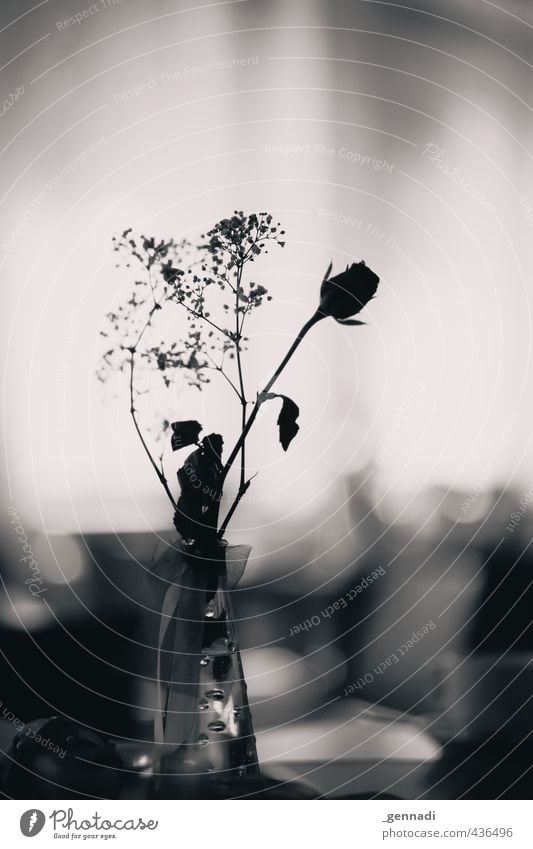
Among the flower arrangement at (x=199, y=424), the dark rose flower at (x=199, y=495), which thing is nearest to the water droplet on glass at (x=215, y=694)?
the flower arrangement at (x=199, y=424)

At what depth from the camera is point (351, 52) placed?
0.73 metres

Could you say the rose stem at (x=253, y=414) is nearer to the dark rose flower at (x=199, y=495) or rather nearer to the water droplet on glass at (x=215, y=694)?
the dark rose flower at (x=199, y=495)

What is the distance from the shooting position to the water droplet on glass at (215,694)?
624 mm

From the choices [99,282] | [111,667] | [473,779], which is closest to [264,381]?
[99,282]

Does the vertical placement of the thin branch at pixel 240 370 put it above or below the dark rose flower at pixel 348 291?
below

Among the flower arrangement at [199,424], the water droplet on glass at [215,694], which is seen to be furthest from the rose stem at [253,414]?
the water droplet on glass at [215,694]

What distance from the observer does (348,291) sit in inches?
26.4

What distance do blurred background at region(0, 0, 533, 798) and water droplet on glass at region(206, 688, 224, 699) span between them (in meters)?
0.08

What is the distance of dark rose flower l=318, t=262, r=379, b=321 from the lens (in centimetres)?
66

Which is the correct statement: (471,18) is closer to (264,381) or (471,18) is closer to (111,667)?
(264,381)

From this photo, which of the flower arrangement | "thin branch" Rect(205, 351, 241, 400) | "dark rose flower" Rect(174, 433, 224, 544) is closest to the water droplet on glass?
the flower arrangement

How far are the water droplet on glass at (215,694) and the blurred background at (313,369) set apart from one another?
76mm

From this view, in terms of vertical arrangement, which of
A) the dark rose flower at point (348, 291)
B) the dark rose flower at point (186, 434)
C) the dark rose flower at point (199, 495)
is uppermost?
the dark rose flower at point (348, 291)
